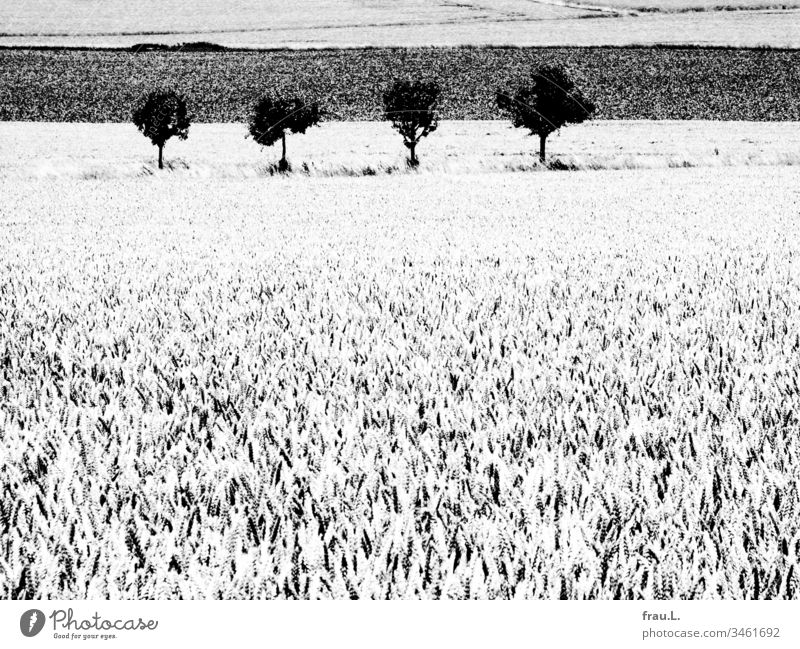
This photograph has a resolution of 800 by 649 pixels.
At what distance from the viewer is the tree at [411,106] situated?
3581 centimetres

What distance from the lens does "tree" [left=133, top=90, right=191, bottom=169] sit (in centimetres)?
3412

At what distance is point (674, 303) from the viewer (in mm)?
5488

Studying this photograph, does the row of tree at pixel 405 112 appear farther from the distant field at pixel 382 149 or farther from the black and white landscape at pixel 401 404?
the black and white landscape at pixel 401 404

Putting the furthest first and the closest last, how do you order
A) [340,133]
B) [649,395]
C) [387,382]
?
[340,133], [387,382], [649,395]

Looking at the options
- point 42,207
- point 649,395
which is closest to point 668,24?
point 42,207

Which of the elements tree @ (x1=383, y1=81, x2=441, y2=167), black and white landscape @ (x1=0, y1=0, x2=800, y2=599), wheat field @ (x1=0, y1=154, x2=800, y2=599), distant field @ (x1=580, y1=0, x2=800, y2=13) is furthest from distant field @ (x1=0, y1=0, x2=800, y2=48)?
wheat field @ (x1=0, y1=154, x2=800, y2=599)

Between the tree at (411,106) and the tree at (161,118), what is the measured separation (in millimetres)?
8603

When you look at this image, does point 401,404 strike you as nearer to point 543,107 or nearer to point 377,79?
point 543,107

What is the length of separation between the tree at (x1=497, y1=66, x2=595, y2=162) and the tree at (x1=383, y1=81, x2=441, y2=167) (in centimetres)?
302

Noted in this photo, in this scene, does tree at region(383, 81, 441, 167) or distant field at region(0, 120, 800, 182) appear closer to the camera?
distant field at region(0, 120, 800, 182)

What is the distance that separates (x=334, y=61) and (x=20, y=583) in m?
61.4

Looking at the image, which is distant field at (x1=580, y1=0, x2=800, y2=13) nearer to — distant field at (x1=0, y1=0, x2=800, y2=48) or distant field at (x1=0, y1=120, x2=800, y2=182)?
distant field at (x1=0, y1=0, x2=800, y2=48)

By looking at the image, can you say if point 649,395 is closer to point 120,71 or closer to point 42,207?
point 42,207

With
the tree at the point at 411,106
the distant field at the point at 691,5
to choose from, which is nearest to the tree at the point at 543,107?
the tree at the point at 411,106
